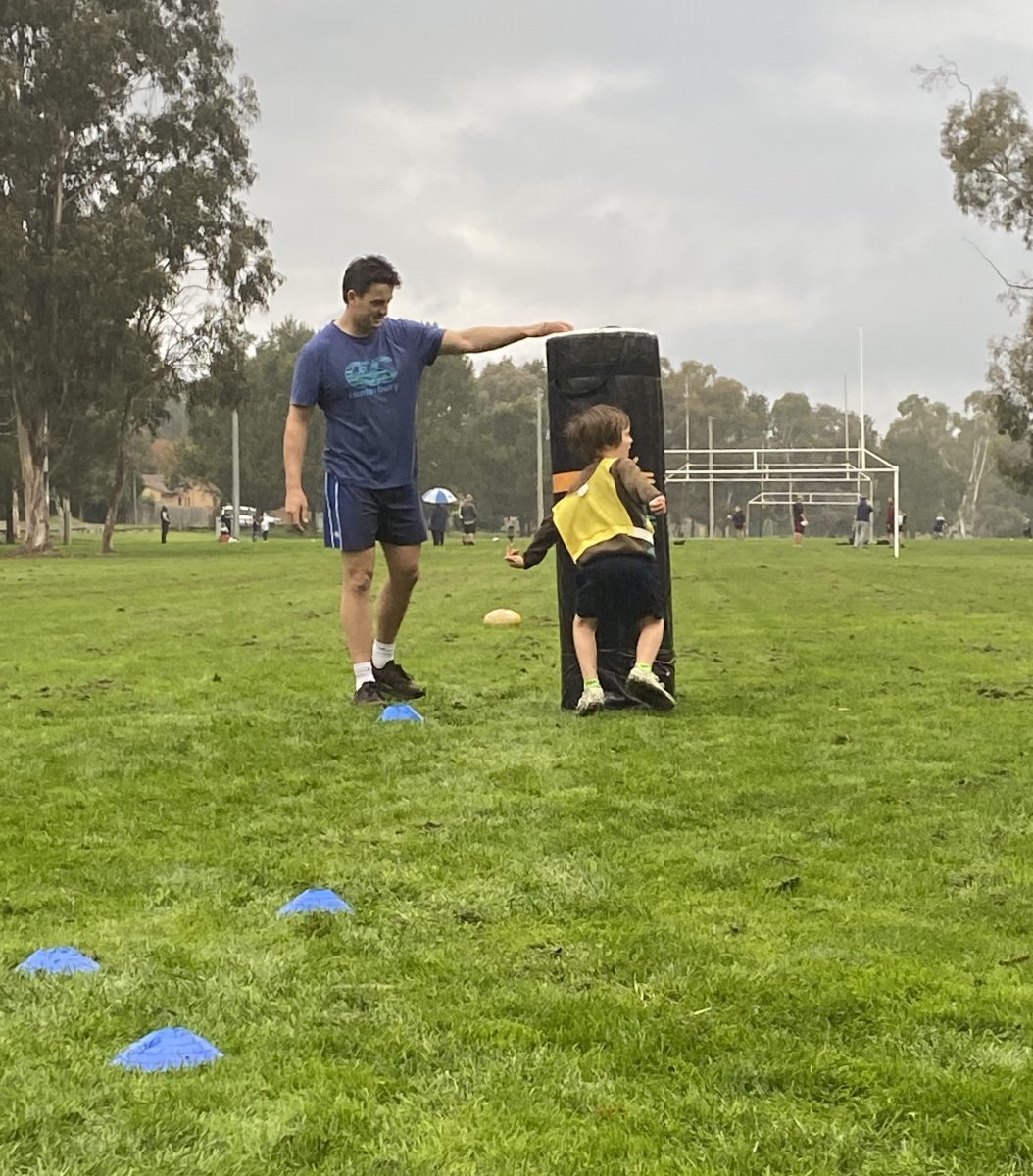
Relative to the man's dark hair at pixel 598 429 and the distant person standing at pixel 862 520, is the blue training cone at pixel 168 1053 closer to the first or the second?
the man's dark hair at pixel 598 429

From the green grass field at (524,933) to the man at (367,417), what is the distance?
0.83 m

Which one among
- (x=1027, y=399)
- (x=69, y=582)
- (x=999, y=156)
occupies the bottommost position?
(x=69, y=582)

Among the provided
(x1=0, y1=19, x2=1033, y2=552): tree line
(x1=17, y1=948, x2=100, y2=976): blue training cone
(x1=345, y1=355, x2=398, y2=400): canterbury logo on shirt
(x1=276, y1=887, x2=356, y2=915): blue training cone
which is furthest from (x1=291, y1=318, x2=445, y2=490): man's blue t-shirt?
(x1=0, y1=19, x2=1033, y2=552): tree line

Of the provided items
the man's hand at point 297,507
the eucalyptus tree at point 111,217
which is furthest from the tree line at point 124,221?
the man's hand at point 297,507

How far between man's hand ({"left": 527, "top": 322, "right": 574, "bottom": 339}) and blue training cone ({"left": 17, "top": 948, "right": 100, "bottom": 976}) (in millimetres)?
4460

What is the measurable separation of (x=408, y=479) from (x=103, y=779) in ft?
7.98

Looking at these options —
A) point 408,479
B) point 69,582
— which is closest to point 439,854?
point 408,479

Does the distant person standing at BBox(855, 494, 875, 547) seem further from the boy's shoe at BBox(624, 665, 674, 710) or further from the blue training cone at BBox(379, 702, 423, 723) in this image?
the blue training cone at BBox(379, 702, 423, 723)

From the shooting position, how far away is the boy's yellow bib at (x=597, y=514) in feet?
22.6

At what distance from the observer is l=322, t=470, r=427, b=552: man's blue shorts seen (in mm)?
7035

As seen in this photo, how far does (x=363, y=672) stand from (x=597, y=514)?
4.85 feet

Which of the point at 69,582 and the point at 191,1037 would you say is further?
the point at 69,582

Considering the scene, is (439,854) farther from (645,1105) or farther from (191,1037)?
(645,1105)

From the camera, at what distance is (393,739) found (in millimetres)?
6203
